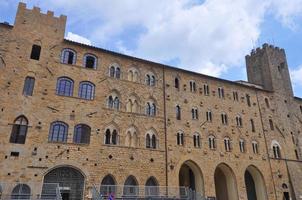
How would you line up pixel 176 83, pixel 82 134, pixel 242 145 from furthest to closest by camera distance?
pixel 242 145, pixel 176 83, pixel 82 134

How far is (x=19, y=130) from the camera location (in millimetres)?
20594

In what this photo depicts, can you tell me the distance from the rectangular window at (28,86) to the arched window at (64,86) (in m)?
2.05

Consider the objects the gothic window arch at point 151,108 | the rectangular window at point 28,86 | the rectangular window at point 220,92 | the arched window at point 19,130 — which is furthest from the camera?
the rectangular window at point 220,92

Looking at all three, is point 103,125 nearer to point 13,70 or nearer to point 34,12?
point 13,70

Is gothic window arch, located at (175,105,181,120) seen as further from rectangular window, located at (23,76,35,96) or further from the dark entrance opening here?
rectangular window, located at (23,76,35,96)

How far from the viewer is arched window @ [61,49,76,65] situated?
24453mm

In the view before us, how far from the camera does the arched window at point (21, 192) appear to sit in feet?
61.3

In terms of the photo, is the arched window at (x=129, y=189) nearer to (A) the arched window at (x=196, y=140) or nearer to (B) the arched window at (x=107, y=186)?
(B) the arched window at (x=107, y=186)

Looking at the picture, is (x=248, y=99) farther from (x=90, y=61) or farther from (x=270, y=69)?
(x=90, y=61)

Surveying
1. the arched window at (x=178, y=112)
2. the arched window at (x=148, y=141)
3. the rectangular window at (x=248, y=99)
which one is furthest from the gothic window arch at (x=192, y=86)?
the arched window at (x=148, y=141)

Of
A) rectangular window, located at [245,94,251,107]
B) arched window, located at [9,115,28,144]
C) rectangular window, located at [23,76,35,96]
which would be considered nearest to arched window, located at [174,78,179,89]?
rectangular window, located at [245,94,251,107]

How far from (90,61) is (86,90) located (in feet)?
10.7

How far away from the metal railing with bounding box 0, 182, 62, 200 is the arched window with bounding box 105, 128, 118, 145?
5.66m

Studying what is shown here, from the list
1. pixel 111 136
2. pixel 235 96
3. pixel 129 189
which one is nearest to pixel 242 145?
pixel 235 96
